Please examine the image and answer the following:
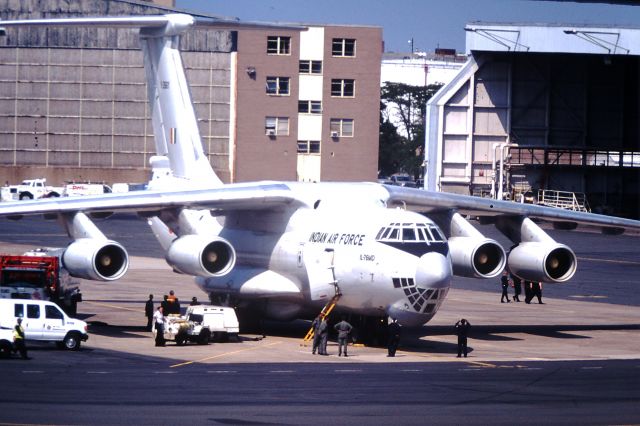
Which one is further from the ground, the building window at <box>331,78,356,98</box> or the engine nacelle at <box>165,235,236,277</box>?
the building window at <box>331,78,356,98</box>

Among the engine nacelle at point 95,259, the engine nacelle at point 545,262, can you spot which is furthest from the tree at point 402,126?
the engine nacelle at point 95,259

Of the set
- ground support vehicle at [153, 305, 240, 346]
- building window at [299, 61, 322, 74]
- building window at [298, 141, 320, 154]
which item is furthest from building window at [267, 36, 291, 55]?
ground support vehicle at [153, 305, 240, 346]

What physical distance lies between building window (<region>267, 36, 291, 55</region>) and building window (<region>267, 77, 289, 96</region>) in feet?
5.38

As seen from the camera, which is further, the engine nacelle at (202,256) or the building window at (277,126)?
the building window at (277,126)

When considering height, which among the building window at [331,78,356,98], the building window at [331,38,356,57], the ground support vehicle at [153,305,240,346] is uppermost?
the building window at [331,38,356,57]

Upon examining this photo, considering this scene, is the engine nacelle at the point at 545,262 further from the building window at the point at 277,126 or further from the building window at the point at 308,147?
the building window at the point at 277,126

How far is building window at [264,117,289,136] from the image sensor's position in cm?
7906

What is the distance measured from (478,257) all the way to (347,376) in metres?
9.48

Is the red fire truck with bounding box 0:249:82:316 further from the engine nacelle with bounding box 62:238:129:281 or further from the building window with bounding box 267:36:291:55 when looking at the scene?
the building window with bounding box 267:36:291:55

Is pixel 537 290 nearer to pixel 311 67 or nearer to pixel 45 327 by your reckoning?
pixel 45 327

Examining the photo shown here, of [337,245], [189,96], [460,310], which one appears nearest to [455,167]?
[460,310]

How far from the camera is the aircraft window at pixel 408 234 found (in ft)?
96.9

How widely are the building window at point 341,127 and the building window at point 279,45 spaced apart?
527 cm

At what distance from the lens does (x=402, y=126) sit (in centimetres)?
15288
